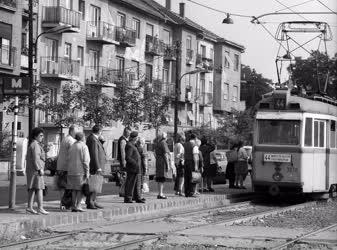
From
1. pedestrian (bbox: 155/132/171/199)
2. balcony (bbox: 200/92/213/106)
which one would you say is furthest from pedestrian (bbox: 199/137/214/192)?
balcony (bbox: 200/92/213/106)

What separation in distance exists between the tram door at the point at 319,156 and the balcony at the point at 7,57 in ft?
76.9

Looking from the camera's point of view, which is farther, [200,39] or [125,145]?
[200,39]

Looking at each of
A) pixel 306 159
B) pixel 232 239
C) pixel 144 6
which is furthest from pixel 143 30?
pixel 232 239

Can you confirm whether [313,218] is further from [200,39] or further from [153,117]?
[200,39]

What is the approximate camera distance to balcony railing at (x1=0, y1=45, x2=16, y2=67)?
4119cm

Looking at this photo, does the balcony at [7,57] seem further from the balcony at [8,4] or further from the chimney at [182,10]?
the chimney at [182,10]

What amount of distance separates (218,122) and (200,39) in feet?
28.0

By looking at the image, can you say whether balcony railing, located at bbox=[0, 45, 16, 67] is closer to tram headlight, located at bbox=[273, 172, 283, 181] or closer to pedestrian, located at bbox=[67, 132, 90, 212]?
tram headlight, located at bbox=[273, 172, 283, 181]

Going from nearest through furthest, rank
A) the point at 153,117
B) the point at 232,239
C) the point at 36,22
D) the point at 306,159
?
the point at 232,239, the point at 306,159, the point at 36,22, the point at 153,117

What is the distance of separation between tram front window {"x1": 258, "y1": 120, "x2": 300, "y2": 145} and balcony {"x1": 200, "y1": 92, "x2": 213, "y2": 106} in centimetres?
4807

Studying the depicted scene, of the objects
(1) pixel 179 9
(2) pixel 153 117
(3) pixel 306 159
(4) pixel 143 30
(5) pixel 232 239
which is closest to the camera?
(5) pixel 232 239

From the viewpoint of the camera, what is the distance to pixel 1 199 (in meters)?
19.4

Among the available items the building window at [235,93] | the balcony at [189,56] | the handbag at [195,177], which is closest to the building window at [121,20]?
the balcony at [189,56]

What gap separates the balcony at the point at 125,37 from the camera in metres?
53.7
